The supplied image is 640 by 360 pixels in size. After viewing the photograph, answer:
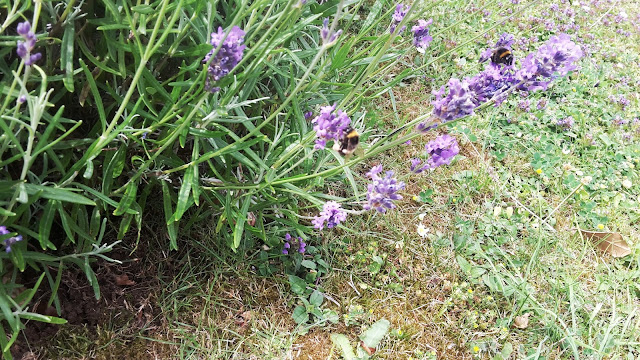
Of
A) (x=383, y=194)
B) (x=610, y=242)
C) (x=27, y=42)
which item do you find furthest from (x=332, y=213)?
(x=610, y=242)

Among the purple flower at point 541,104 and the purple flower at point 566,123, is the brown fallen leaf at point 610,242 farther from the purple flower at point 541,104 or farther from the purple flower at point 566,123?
the purple flower at point 541,104

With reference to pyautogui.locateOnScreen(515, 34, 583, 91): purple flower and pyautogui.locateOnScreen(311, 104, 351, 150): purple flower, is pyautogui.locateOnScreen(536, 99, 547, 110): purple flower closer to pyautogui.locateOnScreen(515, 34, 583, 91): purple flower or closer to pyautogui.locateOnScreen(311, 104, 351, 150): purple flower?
pyautogui.locateOnScreen(515, 34, 583, 91): purple flower

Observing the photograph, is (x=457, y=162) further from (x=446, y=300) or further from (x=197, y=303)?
(x=197, y=303)

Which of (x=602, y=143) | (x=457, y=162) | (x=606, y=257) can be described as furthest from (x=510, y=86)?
(x=602, y=143)

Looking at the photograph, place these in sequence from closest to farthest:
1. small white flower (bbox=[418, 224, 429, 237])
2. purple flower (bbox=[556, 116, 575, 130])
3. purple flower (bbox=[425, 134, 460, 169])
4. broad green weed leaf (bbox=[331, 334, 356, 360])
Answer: purple flower (bbox=[425, 134, 460, 169])
broad green weed leaf (bbox=[331, 334, 356, 360])
small white flower (bbox=[418, 224, 429, 237])
purple flower (bbox=[556, 116, 575, 130])

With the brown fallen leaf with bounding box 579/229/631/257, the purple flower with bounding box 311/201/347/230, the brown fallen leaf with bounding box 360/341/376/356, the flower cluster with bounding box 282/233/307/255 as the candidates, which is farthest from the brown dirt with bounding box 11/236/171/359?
the brown fallen leaf with bounding box 579/229/631/257

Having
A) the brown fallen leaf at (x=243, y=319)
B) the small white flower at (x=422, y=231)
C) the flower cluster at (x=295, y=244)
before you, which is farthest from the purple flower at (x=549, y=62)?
the brown fallen leaf at (x=243, y=319)

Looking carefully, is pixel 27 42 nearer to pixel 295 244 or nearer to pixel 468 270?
pixel 295 244
